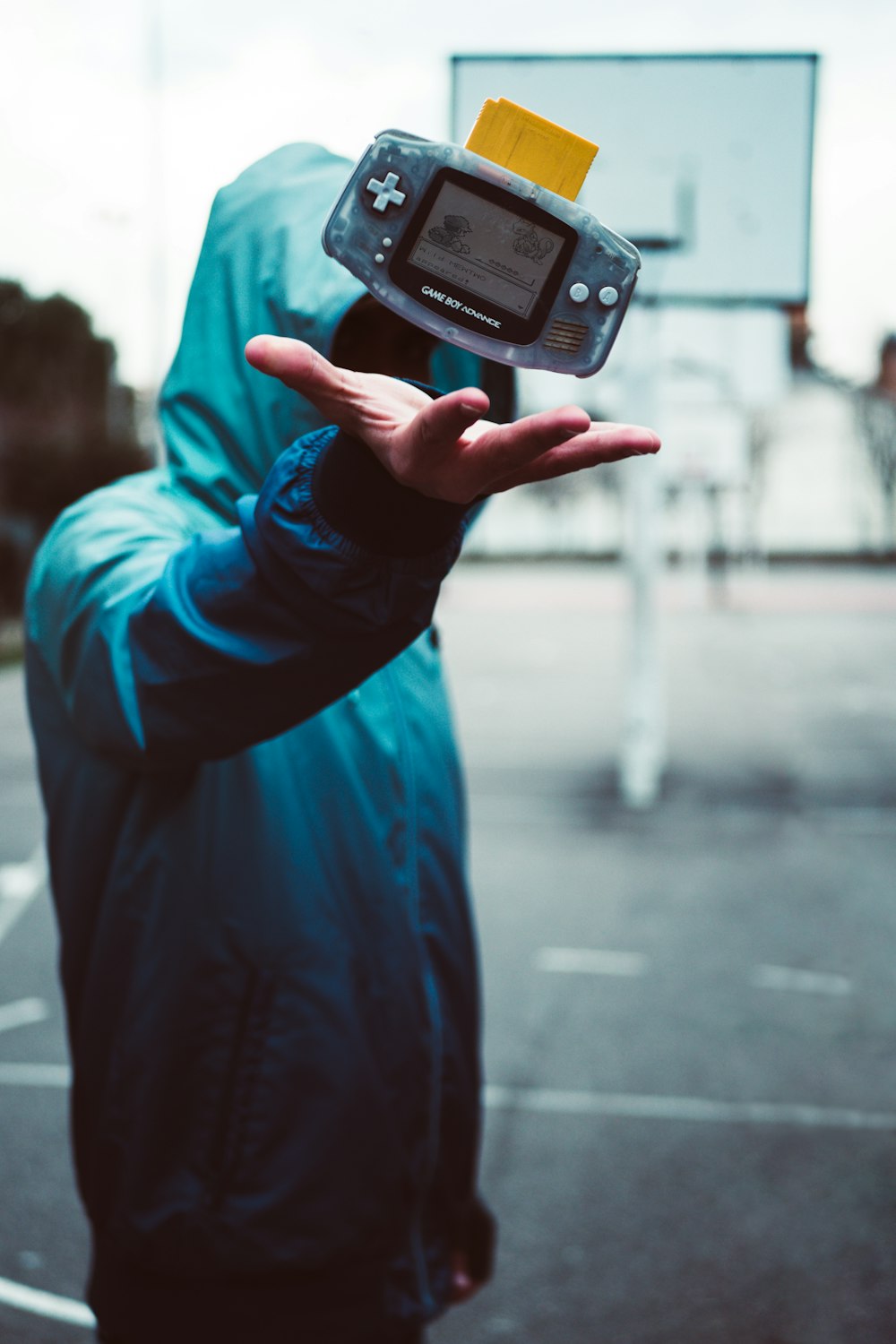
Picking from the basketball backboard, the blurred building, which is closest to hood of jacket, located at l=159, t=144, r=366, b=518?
the basketball backboard

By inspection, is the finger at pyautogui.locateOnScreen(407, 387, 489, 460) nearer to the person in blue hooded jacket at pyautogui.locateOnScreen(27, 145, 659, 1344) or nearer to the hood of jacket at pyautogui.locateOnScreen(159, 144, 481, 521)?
the person in blue hooded jacket at pyautogui.locateOnScreen(27, 145, 659, 1344)

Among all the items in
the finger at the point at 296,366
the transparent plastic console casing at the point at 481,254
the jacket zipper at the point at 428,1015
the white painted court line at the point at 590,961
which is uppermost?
the transparent plastic console casing at the point at 481,254

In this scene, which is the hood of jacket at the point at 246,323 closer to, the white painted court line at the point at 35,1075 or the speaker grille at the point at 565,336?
the speaker grille at the point at 565,336

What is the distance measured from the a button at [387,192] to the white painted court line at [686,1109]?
3.59 metres

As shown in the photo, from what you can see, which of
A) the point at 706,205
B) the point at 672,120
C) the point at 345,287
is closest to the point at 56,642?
A: the point at 345,287

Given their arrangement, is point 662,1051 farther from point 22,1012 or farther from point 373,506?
point 373,506

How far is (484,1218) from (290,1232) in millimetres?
480

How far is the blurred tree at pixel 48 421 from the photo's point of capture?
20.3 m

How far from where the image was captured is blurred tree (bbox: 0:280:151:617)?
801 inches

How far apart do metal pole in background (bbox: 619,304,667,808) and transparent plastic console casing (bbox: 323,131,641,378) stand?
22.5 feet

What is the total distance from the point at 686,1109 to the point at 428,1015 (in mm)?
2906

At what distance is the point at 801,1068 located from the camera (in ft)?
14.4

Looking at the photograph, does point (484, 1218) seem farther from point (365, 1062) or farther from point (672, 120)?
point (672, 120)

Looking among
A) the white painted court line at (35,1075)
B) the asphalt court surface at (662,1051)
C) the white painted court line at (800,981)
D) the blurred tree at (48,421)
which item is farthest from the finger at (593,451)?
the blurred tree at (48,421)
